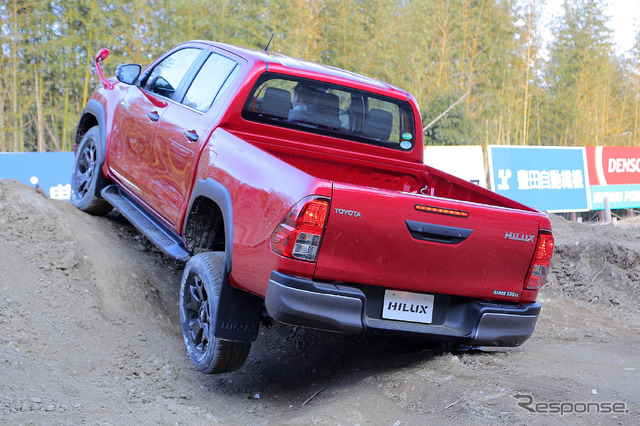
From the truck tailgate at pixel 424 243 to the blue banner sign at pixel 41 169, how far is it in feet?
26.9

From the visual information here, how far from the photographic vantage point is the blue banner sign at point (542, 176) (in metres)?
13.8

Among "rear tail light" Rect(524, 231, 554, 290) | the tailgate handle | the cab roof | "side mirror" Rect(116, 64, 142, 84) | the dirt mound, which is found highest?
the cab roof

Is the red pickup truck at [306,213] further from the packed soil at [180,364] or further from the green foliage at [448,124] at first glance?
the green foliage at [448,124]

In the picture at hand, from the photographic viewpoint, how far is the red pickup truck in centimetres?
350

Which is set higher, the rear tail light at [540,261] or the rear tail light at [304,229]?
the rear tail light at [304,229]

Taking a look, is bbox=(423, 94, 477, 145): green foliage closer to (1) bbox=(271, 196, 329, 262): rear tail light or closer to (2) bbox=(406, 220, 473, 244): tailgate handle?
(2) bbox=(406, 220, 473, 244): tailgate handle

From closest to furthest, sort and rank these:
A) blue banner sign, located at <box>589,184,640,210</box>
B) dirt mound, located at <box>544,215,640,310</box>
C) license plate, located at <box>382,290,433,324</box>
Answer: license plate, located at <box>382,290,433,324</box>
dirt mound, located at <box>544,215,640,310</box>
blue banner sign, located at <box>589,184,640,210</box>

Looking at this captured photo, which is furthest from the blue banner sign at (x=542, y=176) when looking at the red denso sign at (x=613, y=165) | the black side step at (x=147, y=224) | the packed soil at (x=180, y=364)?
the black side step at (x=147, y=224)

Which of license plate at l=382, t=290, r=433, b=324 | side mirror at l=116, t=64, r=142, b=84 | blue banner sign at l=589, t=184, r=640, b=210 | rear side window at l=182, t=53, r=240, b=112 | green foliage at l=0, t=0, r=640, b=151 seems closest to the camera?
license plate at l=382, t=290, r=433, b=324

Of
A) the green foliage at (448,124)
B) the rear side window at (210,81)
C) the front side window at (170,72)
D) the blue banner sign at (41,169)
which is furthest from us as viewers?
the green foliage at (448,124)

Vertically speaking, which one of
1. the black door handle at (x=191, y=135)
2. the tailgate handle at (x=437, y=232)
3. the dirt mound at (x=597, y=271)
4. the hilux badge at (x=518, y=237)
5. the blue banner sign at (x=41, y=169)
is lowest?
the dirt mound at (x=597, y=271)

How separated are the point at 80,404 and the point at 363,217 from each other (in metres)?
1.76

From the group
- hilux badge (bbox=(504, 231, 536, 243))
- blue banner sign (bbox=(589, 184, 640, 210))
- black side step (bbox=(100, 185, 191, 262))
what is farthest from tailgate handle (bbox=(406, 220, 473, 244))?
blue banner sign (bbox=(589, 184, 640, 210))

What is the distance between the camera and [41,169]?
425 inches
